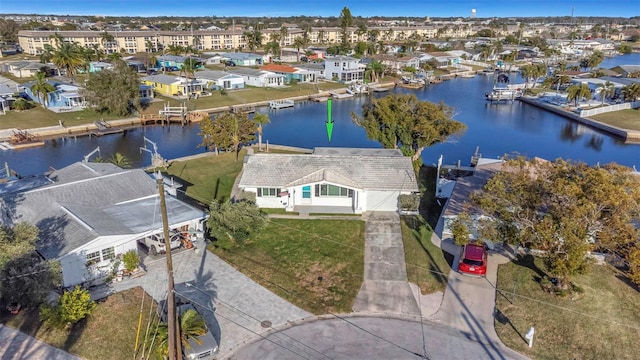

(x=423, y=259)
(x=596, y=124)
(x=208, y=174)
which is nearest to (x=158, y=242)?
(x=208, y=174)

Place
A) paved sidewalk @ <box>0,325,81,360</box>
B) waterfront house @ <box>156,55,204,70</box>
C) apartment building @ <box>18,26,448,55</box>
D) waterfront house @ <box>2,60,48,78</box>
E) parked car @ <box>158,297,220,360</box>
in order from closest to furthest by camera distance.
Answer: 1. parked car @ <box>158,297,220,360</box>
2. paved sidewalk @ <box>0,325,81,360</box>
3. waterfront house @ <box>2,60,48,78</box>
4. waterfront house @ <box>156,55,204,70</box>
5. apartment building @ <box>18,26,448,55</box>

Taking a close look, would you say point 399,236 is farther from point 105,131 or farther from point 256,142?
point 105,131

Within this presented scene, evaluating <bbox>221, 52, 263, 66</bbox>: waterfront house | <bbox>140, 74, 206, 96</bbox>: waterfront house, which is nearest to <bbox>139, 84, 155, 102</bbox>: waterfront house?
<bbox>140, 74, 206, 96</bbox>: waterfront house

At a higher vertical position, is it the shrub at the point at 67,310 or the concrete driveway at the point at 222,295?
the shrub at the point at 67,310

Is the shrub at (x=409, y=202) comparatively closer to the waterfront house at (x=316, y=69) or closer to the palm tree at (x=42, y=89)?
the palm tree at (x=42, y=89)

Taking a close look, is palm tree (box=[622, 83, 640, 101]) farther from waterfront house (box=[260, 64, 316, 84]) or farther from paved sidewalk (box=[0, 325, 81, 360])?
paved sidewalk (box=[0, 325, 81, 360])

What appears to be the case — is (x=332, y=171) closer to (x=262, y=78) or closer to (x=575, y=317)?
(x=575, y=317)

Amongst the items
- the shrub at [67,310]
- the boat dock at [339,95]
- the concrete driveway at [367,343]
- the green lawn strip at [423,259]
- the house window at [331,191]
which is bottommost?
the concrete driveway at [367,343]

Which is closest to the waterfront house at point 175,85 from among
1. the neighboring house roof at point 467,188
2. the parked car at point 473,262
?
the neighboring house roof at point 467,188
